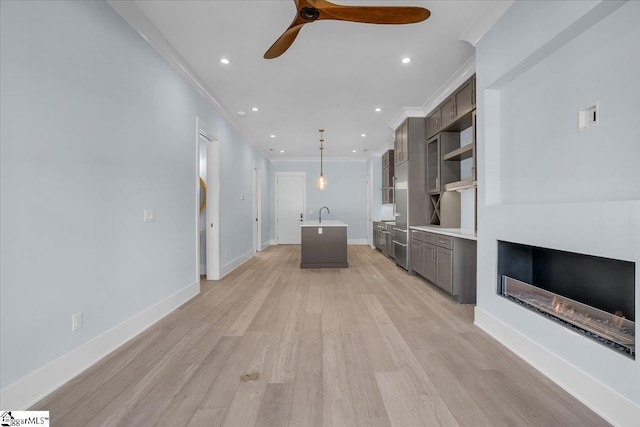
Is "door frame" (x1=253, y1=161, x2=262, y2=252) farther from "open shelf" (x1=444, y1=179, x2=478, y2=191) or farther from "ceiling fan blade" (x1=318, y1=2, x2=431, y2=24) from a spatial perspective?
"ceiling fan blade" (x1=318, y1=2, x2=431, y2=24)

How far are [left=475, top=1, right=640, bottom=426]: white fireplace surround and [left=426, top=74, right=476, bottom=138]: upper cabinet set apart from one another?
79 centimetres

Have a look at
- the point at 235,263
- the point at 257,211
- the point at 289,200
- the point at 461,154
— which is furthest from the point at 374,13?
the point at 289,200

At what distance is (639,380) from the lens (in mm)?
1426

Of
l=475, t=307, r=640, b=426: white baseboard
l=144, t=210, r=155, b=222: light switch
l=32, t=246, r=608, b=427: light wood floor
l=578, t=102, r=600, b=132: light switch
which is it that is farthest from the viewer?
l=144, t=210, r=155, b=222: light switch

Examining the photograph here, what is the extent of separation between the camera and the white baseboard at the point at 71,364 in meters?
1.62

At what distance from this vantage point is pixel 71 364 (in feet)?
6.47

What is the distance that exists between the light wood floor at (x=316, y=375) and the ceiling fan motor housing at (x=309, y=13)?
8.00 feet

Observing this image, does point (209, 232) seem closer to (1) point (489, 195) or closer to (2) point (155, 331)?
(2) point (155, 331)

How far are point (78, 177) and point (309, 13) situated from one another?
76.6 inches

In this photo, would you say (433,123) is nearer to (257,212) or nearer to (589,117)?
(589,117)

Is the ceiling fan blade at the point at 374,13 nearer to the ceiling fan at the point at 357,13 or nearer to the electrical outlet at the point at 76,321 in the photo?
the ceiling fan at the point at 357,13

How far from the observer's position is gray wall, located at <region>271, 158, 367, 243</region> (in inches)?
374

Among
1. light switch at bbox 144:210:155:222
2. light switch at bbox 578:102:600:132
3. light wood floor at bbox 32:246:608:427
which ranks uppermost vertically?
light switch at bbox 578:102:600:132

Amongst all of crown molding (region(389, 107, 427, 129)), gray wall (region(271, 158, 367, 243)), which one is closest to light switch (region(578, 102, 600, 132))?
crown molding (region(389, 107, 427, 129))
